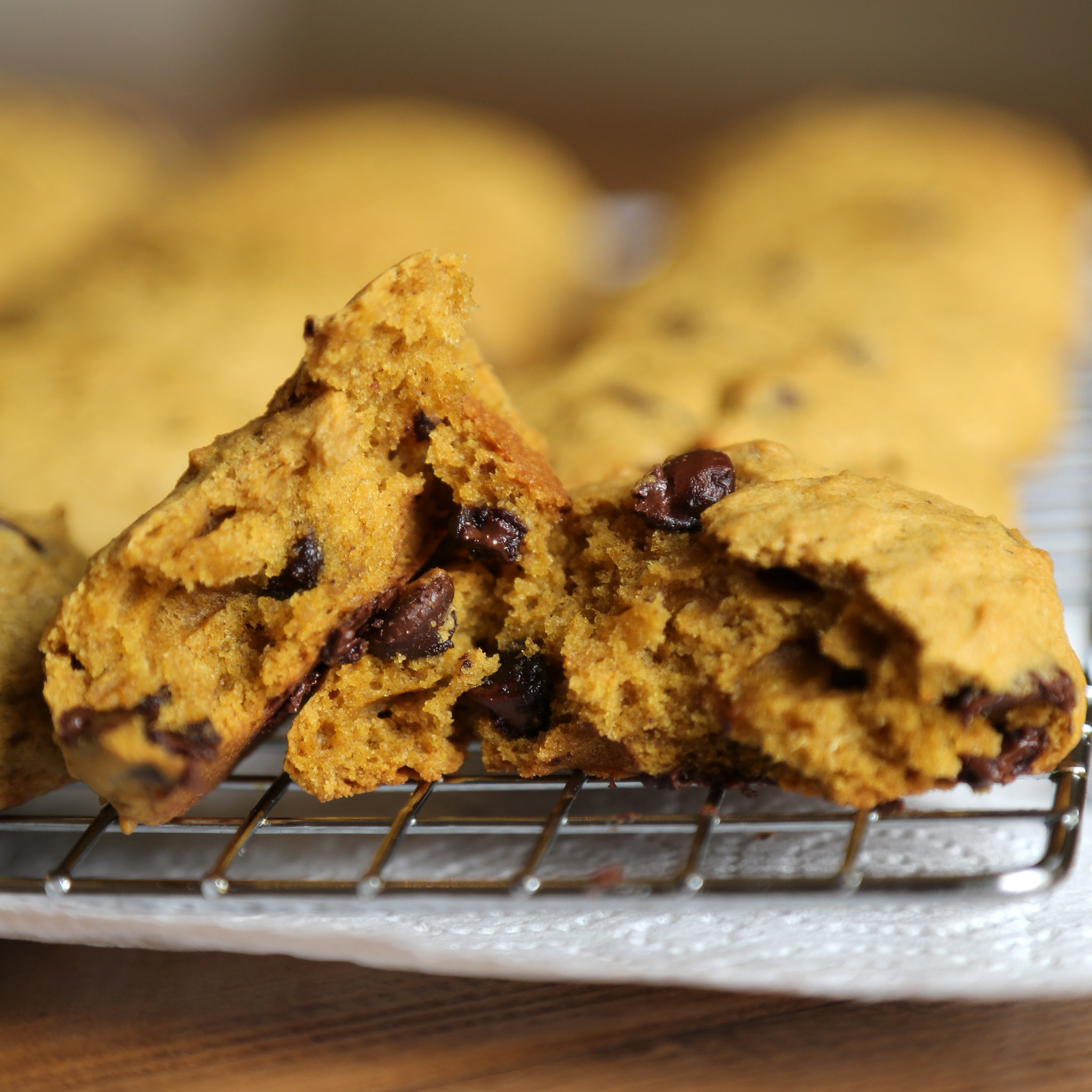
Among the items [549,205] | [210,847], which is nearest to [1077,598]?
[210,847]

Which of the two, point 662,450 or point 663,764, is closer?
point 663,764

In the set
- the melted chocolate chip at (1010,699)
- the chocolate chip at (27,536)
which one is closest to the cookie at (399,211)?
the chocolate chip at (27,536)

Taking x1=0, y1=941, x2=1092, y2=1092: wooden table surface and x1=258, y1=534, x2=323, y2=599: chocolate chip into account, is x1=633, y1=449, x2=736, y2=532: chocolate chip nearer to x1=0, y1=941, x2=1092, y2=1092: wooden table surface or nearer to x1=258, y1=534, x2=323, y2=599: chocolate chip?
x1=258, y1=534, x2=323, y2=599: chocolate chip

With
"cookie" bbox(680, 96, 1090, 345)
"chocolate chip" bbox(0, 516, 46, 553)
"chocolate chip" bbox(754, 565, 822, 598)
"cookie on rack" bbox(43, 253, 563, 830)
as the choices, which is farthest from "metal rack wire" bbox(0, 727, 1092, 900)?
"cookie" bbox(680, 96, 1090, 345)

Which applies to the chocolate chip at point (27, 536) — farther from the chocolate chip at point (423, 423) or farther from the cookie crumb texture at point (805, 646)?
the cookie crumb texture at point (805, 646)

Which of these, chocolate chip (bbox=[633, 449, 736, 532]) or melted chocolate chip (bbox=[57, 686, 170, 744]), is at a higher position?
chocolate chip (bbox=[633, 449, 736, 532])

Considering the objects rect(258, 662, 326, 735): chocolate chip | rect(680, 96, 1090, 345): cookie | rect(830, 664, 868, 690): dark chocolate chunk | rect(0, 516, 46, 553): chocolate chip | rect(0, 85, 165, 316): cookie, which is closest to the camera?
rect(830, 664, 868, 690): dark chocolate chunk

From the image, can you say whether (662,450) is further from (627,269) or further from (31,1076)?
(627,269)
